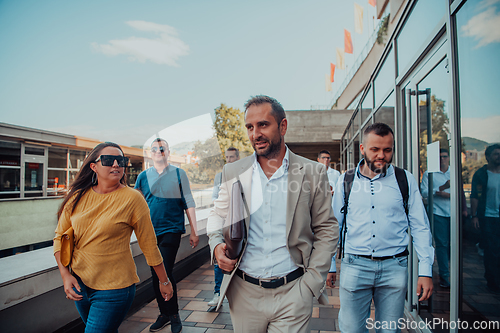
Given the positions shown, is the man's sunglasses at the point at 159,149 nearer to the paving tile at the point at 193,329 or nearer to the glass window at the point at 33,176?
the paving tile at the point at 193,329

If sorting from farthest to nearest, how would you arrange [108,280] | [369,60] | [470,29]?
[369,60], [108,280], [470,29]

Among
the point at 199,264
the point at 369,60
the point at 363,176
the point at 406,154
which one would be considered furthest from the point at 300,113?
the point at 363,176

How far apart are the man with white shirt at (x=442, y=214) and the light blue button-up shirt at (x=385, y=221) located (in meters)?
0.34

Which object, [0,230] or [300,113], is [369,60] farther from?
[0,230]

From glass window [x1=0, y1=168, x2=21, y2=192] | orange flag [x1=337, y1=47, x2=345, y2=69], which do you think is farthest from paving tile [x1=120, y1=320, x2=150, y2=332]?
orange flag [x1=337, y1=47, x2=345, y2=69]

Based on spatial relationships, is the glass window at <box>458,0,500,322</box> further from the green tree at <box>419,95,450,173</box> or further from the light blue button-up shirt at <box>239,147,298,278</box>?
the light blue button-up shirt at <box>239,147,298,278</box>

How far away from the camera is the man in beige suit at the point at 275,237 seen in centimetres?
167

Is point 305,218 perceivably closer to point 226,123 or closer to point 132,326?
point 226,123

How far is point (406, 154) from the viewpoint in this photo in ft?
11.6

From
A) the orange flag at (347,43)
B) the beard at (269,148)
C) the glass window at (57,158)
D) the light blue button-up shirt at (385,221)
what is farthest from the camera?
the orange flag at (347,43)

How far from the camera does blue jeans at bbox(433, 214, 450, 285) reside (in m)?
2.41

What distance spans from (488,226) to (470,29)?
121 cm

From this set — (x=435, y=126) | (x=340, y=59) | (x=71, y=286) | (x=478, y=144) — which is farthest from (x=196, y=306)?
(x=340, y=59)

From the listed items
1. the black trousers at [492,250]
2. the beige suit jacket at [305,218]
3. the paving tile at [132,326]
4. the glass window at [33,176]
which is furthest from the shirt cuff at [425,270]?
the glass window at [33,176]
